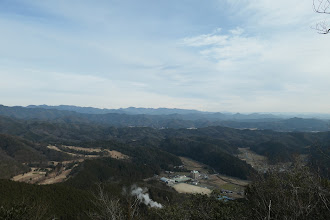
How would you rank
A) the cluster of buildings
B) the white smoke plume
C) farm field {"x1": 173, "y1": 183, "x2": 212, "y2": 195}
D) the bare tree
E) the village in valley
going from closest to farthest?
the bare tree < the white smoke plume < farm field {"x1": 173, "y1": 183, "x2": 212, "y2": 195} < the village in valley < the cluster of buildings

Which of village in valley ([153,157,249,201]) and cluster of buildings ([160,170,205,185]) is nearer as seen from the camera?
village in valley ([153,157,249,201])

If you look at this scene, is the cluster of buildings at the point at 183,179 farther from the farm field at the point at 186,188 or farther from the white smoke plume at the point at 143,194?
the white smoke plume at the point at 143,194

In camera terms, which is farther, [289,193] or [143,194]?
[143,194]

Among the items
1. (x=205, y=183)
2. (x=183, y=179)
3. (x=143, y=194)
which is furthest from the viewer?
(x=183, y=179)

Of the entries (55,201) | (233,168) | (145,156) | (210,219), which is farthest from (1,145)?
(210,219)

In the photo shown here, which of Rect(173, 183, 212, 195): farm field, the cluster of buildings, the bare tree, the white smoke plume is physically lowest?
the cluster of buildings

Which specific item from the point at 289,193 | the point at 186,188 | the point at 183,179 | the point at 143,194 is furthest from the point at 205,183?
the point at 289,193

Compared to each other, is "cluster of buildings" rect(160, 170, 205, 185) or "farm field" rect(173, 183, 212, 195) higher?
"farm field" rect(173, 183, 212, 195)

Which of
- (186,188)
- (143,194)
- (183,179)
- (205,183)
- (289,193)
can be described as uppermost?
(289,193)

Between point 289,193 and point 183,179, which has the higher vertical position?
point 289,193

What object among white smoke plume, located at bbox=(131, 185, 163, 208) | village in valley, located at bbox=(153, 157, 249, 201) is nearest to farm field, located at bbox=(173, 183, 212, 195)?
village in valley, located at bbox=(153, 157, 249, 201)

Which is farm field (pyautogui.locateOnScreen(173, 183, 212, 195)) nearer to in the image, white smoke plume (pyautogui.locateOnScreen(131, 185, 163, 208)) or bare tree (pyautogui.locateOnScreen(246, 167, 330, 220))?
white smoke plume (pyautogui.locateOnScreen(131, 185, 163, 208))

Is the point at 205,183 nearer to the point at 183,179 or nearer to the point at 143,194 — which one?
the point at 183,179

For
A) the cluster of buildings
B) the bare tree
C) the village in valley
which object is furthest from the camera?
the cluster of buildings
